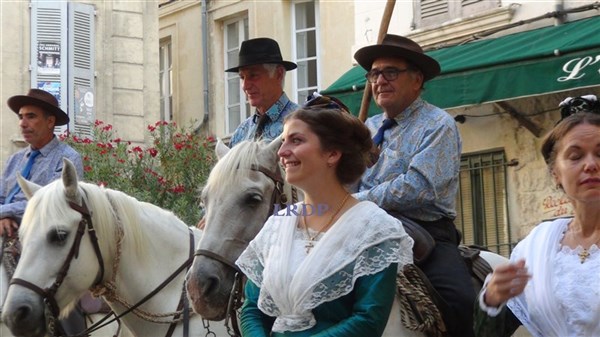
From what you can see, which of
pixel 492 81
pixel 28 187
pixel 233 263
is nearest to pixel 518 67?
pixel 492 81

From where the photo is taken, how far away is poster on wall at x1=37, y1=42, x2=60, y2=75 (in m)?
16.0

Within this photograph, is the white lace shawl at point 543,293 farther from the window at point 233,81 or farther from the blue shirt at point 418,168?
the window at point 233,81

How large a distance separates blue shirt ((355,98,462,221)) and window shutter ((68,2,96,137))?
10769 mm

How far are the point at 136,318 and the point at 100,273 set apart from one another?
1.01ft

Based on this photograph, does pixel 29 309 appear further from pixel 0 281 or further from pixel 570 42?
pixel 570 42

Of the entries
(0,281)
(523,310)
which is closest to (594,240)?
(523,310)

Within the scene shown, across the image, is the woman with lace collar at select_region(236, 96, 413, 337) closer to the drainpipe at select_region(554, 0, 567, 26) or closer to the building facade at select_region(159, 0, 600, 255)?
the building facade at select_region(159, 0, 600, 255)

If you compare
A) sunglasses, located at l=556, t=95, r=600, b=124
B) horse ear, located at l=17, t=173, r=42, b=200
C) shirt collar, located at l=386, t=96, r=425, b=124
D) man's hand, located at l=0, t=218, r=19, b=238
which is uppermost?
shirt collar, located at l=386, t=96, r=425, b=124

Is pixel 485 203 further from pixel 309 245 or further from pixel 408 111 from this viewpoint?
pixel 309 245

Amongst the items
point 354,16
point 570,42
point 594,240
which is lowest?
point 594,240

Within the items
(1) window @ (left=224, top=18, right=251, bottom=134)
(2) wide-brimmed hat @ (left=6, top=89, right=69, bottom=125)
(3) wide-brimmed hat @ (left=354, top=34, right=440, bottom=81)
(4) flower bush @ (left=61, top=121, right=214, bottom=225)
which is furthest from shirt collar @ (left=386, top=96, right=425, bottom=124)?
(1) window @ (left=224, top=18, right=251, bottom=134)

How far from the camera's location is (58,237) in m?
6.07

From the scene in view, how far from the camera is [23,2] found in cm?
1605

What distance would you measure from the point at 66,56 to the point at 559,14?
7.37m
